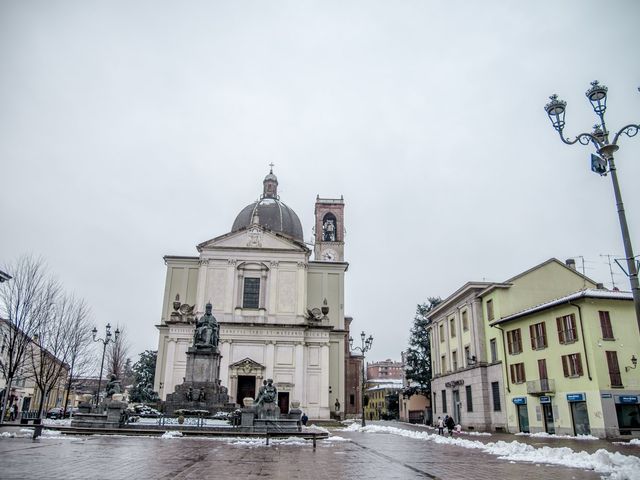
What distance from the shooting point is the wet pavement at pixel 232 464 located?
8.93 m

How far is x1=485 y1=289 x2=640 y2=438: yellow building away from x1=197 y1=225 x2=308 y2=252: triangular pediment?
2512cm

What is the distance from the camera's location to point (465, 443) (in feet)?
62.9

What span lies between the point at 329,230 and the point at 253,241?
17.6m

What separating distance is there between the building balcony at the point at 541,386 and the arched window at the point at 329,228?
38.2m

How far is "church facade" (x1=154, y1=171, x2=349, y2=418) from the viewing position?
44.3 metres

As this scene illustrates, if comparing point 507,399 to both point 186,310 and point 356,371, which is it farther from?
point 356,371

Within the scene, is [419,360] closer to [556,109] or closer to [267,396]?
[267,396]

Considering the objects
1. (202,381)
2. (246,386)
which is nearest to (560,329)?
(202,381)

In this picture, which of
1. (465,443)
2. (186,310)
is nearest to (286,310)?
(186,310)

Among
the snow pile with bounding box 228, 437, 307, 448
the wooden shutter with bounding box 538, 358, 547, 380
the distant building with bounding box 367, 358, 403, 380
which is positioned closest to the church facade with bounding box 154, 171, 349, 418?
the wooden shutter with bounding box 538, 358, 547, 380

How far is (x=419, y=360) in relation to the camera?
56688 millimetres

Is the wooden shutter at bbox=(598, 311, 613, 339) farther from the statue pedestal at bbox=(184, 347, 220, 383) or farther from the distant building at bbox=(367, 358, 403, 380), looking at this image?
the distant building at bbox=(367, 358, 403, 380)

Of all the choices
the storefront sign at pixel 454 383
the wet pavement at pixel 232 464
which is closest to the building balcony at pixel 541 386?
the storefront sign at pixel 454 383

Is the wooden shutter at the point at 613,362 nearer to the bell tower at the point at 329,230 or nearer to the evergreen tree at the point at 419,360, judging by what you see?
the evergreen tree at the point at 419,360
